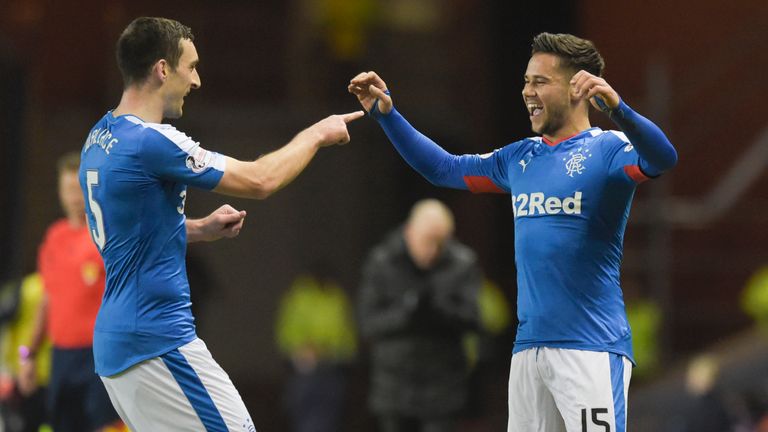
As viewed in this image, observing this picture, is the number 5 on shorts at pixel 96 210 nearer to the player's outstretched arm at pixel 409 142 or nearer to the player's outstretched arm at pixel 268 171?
the player's outstretched arm at pixel 268 171

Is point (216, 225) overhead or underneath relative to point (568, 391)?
overhead

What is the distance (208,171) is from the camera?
4.70m

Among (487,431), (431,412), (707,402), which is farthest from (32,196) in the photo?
(707,402)

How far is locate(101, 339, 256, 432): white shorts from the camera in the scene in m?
4.59

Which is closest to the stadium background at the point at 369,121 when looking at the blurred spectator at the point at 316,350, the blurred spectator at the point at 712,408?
the blurred spectator at the point at 316,350

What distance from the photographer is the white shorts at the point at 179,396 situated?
4.59 m

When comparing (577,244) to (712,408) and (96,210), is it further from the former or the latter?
(712,408)

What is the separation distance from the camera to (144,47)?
479cm

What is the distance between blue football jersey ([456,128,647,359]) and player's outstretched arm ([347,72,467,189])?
1.92 ft

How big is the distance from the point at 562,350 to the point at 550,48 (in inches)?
49.2

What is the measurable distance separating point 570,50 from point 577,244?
81cm

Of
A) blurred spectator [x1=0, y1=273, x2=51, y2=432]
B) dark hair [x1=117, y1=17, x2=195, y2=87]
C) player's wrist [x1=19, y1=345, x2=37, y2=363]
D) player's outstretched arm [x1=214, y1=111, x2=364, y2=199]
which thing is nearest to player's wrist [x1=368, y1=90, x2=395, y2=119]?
player's outstretched arm [x1=214, y1=111, x2=364, y2=199]

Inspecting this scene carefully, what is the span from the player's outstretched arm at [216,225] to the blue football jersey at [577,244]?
1.22m

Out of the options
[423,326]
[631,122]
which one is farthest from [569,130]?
[423,326]
